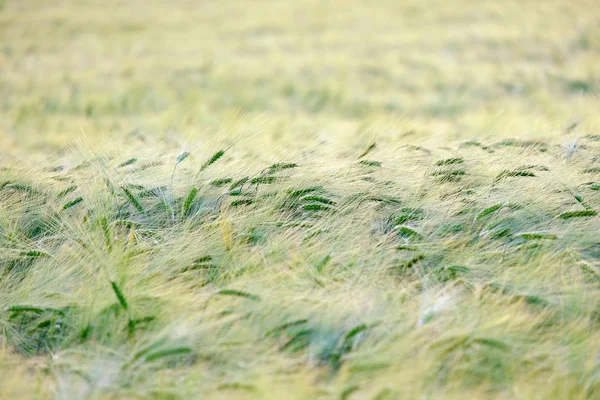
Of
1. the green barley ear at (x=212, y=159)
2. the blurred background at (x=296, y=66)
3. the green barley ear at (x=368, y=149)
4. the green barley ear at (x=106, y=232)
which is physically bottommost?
the blurred background at (x=296, y=66)

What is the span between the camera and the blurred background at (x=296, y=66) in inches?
218

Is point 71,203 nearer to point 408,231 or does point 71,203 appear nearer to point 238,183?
point 238,183

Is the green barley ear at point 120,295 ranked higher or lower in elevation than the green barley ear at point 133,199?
lower

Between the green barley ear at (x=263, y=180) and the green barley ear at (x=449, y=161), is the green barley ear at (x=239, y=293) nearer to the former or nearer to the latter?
the green barley ear at (x=263, y=180)

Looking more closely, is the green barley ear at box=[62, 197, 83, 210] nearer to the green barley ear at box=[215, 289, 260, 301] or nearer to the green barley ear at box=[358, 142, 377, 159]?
the green barley ear at box=[215, 289, 260, 301]

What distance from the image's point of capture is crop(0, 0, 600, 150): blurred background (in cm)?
554

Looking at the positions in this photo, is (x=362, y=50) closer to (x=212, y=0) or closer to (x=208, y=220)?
(x=212, y=0)

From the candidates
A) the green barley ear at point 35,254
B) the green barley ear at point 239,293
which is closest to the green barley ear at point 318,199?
the green barley ear at point 239,293

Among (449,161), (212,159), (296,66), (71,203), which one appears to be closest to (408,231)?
(449,161)

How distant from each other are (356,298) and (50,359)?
76cm

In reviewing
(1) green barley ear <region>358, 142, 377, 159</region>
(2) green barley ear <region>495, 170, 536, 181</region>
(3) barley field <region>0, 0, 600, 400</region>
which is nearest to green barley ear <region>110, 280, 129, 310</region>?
(3) barley field <region>0, 0, 600, 400</region>

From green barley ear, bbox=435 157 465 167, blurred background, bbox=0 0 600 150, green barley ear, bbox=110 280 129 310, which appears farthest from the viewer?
blurred background, bbox=0 0 600 150

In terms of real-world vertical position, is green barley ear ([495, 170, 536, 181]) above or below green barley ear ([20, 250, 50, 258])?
below

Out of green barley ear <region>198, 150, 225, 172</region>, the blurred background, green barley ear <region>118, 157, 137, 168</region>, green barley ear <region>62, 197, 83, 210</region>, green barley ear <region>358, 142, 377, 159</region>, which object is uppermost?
green barley ear <region>198, 150, 225, 172</region>
